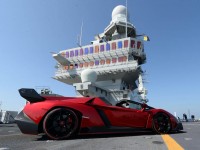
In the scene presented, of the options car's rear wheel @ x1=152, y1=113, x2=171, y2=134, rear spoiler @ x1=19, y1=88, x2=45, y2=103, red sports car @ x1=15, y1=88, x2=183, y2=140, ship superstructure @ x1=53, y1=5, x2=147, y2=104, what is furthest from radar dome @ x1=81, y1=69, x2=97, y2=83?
rear spoiler @ x1=19, y1=88, x2=45, y2=103

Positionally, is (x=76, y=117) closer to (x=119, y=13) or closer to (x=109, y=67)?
(x=109, y=67)

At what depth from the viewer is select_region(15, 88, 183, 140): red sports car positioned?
4.81 meters

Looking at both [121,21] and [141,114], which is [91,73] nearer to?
[121,21]

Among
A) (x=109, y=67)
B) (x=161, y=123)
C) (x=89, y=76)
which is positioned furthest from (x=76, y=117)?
(x=109, y=67)

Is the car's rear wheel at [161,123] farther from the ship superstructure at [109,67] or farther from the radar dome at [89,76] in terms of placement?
the radar dome at [89,76]

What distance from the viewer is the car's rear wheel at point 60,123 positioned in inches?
186

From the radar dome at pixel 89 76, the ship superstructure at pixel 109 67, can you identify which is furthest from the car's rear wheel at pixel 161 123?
the radar dome at pixel 89 76

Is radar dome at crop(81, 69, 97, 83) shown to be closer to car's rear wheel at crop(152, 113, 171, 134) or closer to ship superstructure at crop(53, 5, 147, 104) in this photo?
ship superstructure at crop(53, 5, 147, 104)

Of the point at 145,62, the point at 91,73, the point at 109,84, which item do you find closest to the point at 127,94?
the point at 109,84

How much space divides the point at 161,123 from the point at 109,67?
34.9 meters

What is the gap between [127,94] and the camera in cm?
3916

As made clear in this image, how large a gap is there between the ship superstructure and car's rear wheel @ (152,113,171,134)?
2908 cm

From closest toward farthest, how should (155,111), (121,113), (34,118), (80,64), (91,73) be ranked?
(34,118) → (121,113) → (155,111) → (91,73) → (80,64)

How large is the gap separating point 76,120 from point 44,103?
0.97 meters
